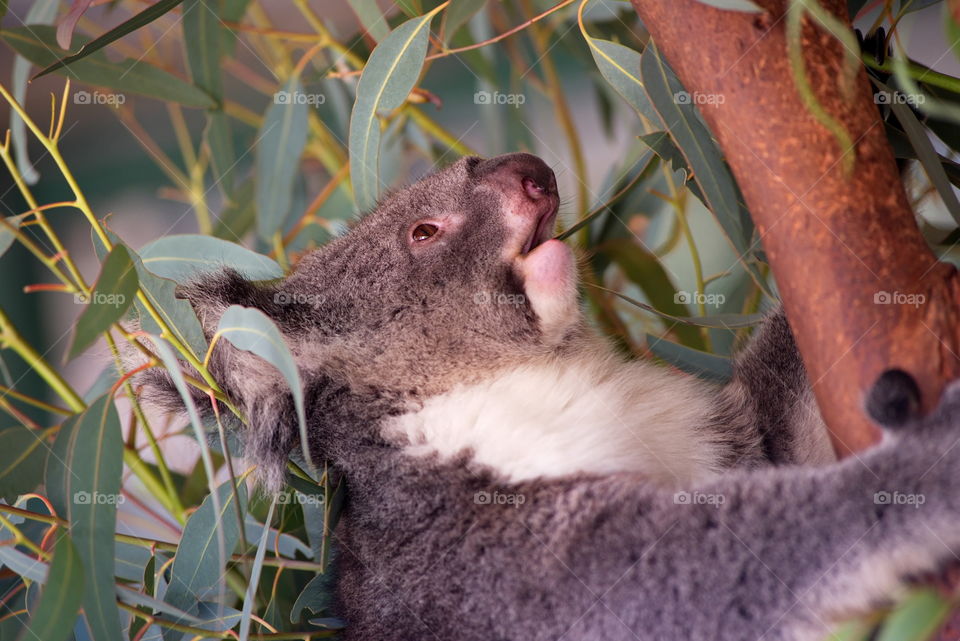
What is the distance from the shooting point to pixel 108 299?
1.30 m

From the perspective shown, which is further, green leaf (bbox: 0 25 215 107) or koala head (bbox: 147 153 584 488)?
green leaf (bbox: 0 25 215 107)

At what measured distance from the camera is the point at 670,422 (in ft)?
5.87

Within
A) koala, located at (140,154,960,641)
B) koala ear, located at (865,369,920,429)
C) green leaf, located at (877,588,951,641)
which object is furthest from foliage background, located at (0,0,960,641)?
koala ear, located at (865,369,920,429)

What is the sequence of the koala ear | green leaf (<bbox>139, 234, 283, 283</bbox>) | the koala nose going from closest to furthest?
1. the koala ear
2. the koala nose
3. green leaf (<bbox>139, 234, 283, 283</bbox>)

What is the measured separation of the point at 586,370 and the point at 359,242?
56 cm

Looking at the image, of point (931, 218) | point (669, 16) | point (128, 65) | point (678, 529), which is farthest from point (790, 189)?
point (128, 65)

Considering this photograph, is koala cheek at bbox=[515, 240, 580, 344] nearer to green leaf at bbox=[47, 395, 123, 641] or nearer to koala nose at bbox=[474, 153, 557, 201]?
koala nose at bbox=[474, 153, 557, 201]

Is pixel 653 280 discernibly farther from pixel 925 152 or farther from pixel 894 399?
pixel 894 399

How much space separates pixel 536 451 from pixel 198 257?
2.88 ft

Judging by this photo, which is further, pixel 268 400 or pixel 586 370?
pixel 586 370

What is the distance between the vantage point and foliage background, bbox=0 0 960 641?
4.73 ft

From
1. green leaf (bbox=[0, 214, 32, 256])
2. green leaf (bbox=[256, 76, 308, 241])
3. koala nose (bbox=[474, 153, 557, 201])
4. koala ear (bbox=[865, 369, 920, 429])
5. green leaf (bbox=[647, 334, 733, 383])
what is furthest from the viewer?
green leaf (bbox=[256, 76, 308, 241])

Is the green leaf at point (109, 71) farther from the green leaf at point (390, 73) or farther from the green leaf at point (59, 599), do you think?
the green leaf at point (59, 599)

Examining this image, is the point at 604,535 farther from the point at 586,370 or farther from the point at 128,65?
the point at 128,65
